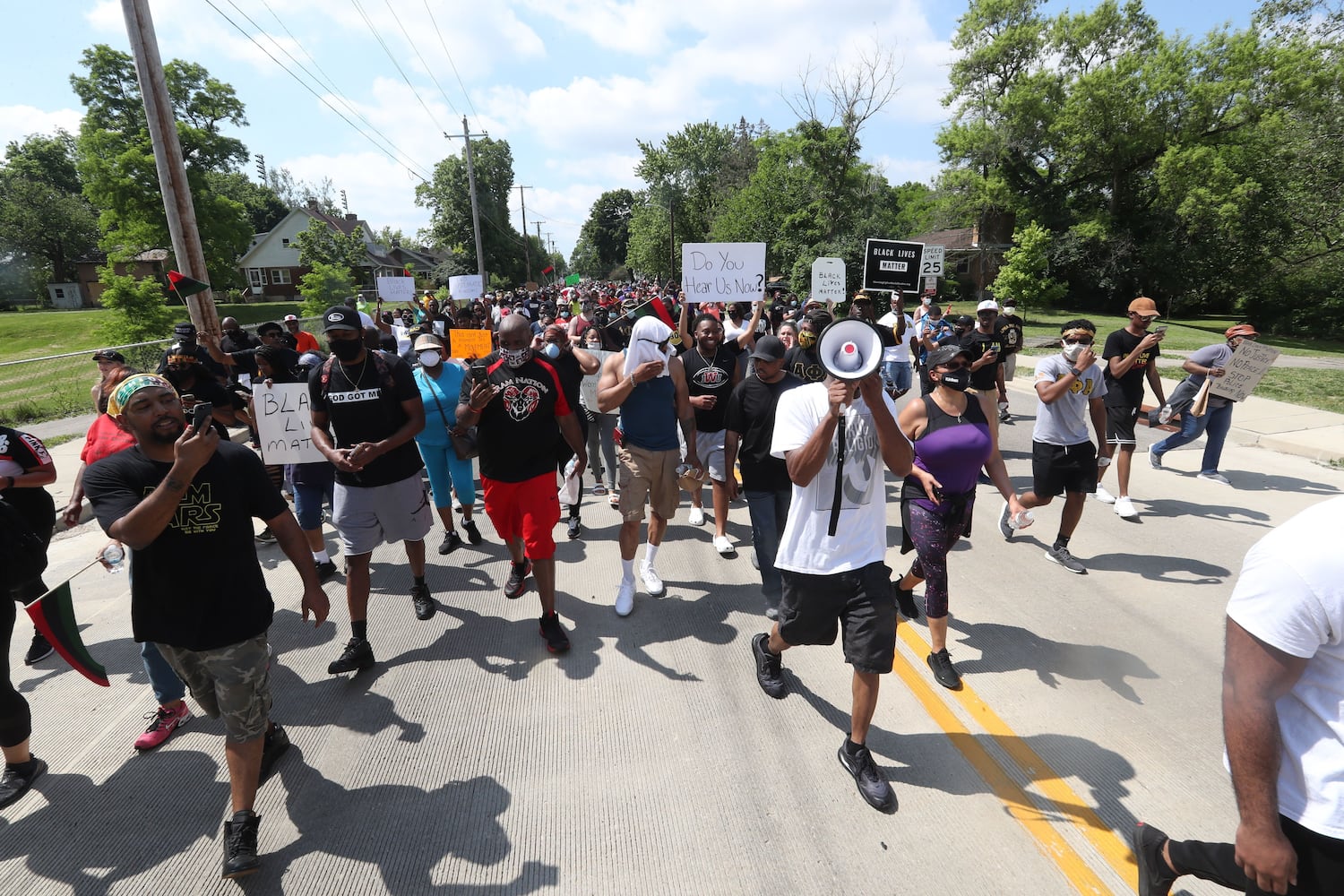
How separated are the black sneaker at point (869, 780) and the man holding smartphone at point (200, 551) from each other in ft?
8.25

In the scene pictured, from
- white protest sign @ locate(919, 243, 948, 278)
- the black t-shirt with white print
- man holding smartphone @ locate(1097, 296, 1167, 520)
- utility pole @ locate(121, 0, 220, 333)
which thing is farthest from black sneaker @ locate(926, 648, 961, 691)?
white protest sign @ locate(919, 243, 948, 278)

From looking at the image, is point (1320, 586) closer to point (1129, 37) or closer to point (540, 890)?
point (540, 890)

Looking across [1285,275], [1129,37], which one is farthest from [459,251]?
[1285,275]

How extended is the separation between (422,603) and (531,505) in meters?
1.35

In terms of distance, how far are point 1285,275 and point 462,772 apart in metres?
38.2

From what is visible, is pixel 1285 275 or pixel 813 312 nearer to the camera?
pixel 813 312

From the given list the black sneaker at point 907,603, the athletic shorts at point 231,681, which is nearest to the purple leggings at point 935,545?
the black sneaker at point 907,603

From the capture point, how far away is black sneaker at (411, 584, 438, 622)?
15.1 ft

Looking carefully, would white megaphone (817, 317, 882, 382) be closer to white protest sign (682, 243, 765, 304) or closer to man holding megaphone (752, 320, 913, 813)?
man holding megaphone (752, 320, 913, 813)

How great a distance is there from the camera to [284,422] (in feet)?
15.3

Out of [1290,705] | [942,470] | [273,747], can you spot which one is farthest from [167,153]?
[1290,705]

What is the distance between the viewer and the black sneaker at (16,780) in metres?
2.95

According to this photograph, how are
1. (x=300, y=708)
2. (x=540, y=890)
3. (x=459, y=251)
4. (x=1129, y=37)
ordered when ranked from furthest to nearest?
(x=459, y=251) < (x=1129, y=37) < (x=300, y=708) < (x=540, y=890)

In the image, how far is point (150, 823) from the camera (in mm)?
2820
